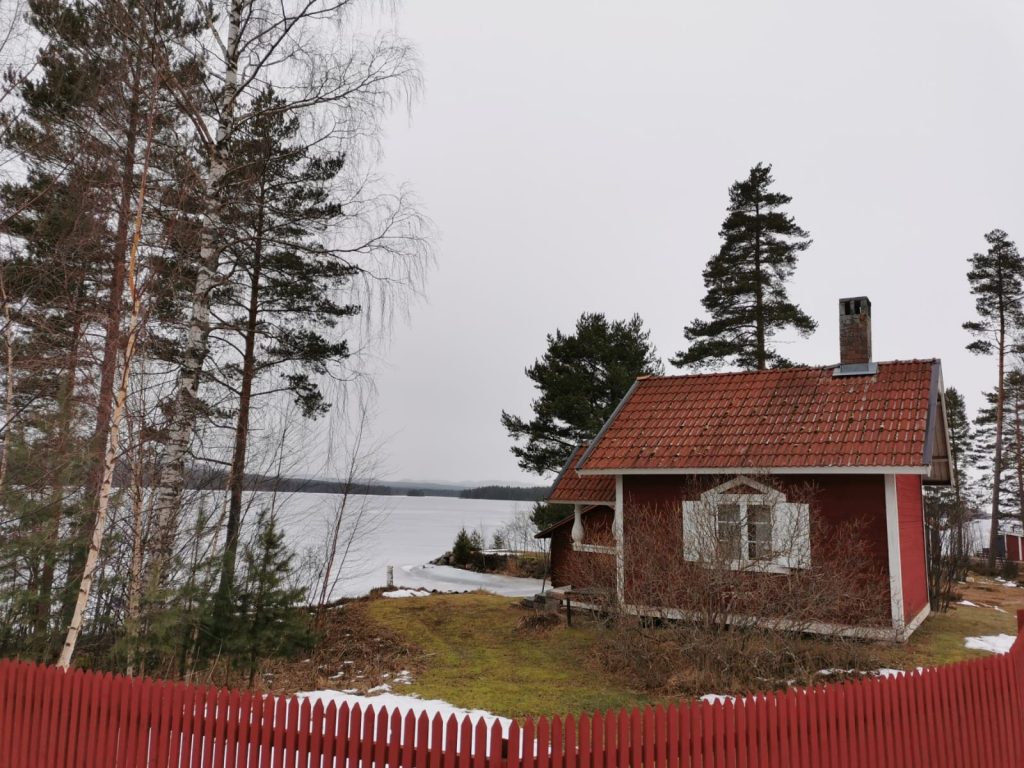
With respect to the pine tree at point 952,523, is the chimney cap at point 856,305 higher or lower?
higher

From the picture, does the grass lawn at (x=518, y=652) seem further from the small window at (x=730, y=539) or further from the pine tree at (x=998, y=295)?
the pine tree at (x=998, y=295)

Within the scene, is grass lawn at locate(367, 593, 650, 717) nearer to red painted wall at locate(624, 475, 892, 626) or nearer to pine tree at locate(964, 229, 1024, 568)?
red painted wall at locate(624, 475, 892, 626)

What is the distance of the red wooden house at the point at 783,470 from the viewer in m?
11.1

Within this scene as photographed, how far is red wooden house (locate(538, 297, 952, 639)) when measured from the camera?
36.4ft

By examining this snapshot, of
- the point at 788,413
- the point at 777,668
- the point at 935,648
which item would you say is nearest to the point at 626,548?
the point at 777,668

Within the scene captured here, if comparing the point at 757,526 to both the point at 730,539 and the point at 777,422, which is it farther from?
the point at 777,422

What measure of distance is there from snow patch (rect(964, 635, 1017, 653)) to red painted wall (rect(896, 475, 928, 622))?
0.96 meters

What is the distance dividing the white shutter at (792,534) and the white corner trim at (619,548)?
280cm

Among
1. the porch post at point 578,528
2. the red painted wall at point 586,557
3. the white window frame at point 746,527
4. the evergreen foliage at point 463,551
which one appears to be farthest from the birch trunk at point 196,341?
the evergreen foliage at point 463,551

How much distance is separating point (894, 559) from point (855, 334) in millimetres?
5214

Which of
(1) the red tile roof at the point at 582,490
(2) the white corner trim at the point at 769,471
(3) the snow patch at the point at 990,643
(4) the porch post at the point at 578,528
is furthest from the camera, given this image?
(4) the porch post at the point at 578,528

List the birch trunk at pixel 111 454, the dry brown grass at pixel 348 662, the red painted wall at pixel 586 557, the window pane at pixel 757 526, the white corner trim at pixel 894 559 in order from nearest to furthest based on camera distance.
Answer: the birch trunk at pixel 111 454 → the dry brown grass at pixel 348 662 → the white corner trim at pixel 894 559 → the window pane at pixel 757 526 → the red painted wall at pixel 586 557

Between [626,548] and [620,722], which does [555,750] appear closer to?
[620,722]

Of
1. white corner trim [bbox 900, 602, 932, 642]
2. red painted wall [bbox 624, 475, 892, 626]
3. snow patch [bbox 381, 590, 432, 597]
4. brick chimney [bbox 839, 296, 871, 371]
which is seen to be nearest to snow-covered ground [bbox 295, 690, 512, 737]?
red painted wall [bbox 624, 475, 892, 626]
